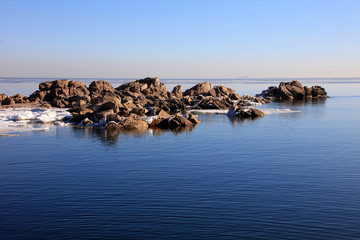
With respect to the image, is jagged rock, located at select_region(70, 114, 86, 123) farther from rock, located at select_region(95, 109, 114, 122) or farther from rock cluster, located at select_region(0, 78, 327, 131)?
rock, located at select_region(95, 109, 114, 122)

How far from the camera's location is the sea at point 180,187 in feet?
49.4

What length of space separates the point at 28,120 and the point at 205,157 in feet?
109

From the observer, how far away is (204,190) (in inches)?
785

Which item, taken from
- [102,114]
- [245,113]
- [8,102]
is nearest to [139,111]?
[102,114]

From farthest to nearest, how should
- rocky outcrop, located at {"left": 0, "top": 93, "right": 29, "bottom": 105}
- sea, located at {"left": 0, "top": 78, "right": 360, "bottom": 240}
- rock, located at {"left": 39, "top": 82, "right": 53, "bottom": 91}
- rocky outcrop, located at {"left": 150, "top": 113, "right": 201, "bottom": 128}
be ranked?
1. rock, located at {"left": 39, "top": 82, "right": 53, "bottom": 91}
2. rocky outcrop, located at {"left": 0, "top": 93, "right": 29, "bottom": 105}
3. rocky outcrop, located at {"left": 150, "top": 113, "right": 201, "bottom": 128}
4. sea, located at {"left": 0, "top": 78, "right": 360, "bottom": 240}

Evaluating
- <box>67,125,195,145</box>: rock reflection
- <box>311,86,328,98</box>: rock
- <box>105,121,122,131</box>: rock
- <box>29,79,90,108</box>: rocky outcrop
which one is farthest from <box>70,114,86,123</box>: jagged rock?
<box>311,86,328,98</box>: rock

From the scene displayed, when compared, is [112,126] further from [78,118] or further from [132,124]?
[78,118]

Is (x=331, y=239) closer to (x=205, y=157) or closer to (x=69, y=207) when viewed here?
(x=69, y=207)

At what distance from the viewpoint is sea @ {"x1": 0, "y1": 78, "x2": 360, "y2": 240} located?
49.4 feet

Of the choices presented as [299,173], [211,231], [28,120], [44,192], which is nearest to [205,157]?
[299,173]

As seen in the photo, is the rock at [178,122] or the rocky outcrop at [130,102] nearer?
the rock at [178,122]

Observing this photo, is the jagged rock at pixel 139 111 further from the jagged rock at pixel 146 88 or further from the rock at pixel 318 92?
the rock at pixel 318 92

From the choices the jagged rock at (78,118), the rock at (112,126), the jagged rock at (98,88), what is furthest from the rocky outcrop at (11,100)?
the rock at (112,126)

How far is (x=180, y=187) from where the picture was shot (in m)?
20.5
